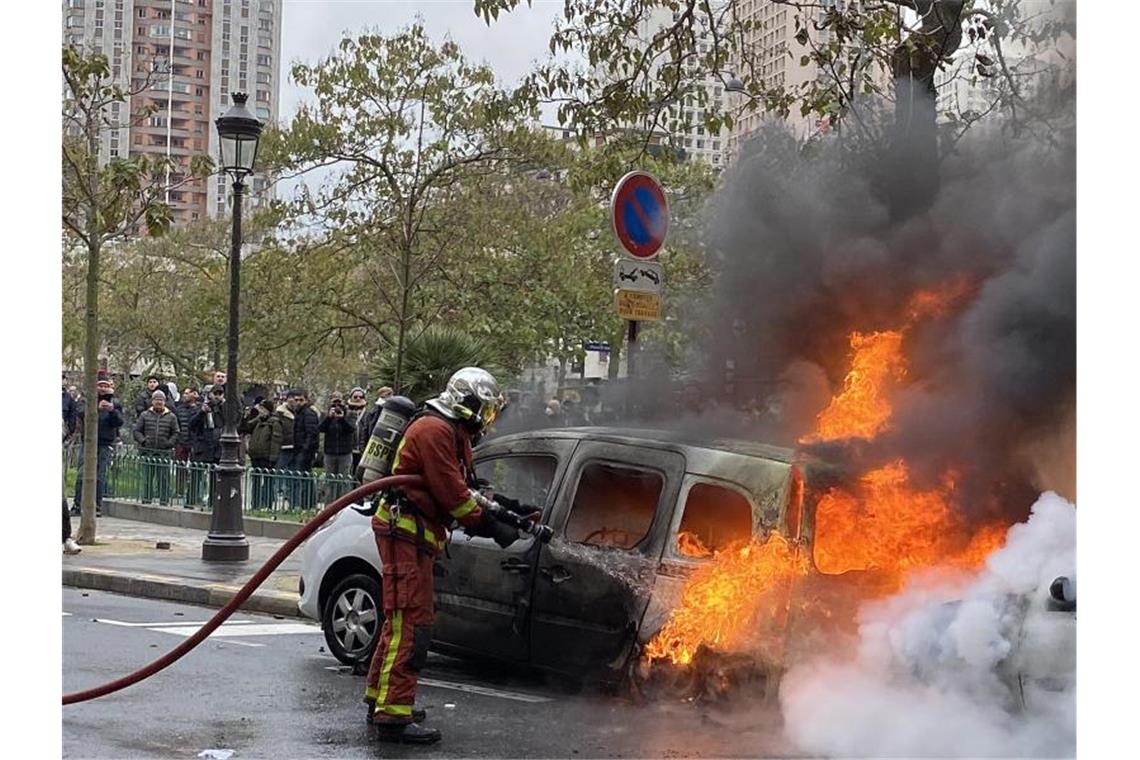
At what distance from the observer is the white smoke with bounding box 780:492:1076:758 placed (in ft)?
18.0

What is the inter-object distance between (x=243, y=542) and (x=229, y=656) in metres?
4.96

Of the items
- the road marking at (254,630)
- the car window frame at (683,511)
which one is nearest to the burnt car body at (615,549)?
the car window frame at (683,511)

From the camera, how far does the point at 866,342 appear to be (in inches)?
314

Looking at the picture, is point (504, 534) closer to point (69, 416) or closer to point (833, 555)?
point (833, 555)

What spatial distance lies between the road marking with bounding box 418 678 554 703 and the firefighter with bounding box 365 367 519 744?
2.67 ft

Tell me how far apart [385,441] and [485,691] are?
1569mm

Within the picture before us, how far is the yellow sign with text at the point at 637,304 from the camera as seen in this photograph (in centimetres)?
807

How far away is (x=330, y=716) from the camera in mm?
6672

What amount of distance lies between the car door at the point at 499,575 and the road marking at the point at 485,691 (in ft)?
0.72

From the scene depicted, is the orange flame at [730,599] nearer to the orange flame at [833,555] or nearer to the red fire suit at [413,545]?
the orange flame at [833,555]

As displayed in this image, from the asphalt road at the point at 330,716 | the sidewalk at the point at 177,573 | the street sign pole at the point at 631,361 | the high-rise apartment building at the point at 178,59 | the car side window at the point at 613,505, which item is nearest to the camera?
the asphalt road at the point at 330,716

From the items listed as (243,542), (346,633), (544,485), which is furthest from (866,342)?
(243,542)

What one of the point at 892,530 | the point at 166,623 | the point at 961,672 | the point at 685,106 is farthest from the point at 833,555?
the point at 685,106

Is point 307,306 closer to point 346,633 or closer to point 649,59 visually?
point 649,59
